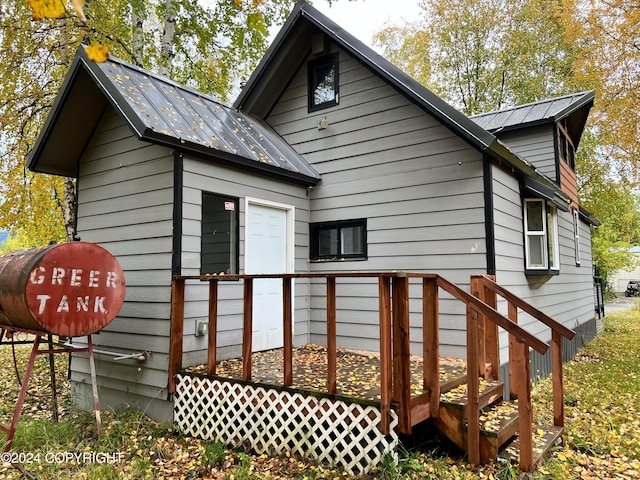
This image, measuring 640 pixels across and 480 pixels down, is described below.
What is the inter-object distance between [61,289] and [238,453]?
8.04ft

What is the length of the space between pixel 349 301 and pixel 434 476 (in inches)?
127

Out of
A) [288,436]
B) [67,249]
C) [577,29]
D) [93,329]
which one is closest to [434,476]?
[288,436]

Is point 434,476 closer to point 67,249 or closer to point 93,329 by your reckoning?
point 93,329

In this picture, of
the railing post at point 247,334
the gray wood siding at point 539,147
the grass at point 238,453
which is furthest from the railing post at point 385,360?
the gray wood siding at point 539,147

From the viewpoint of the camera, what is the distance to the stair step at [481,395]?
3.81m

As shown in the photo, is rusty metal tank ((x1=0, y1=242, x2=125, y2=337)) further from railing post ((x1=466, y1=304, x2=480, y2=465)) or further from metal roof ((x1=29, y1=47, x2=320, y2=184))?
railing post ((x1=466, y1=304, x2=480, y2=465))

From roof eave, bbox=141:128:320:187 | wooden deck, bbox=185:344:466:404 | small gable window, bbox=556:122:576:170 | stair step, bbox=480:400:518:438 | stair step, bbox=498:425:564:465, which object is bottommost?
stair step, bbox=498:425:564:465

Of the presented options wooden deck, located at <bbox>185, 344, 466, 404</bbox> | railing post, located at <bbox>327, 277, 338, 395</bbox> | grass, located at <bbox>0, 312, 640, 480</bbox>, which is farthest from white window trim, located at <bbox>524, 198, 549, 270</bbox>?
railing post, located at <bbox>327, 277, 338, 395</bbox>

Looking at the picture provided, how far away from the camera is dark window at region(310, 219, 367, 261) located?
657cm

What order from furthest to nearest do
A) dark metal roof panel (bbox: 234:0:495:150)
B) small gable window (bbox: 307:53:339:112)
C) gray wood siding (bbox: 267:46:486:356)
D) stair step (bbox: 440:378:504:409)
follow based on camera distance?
1. small gable window (bbox: 307:53:339:112)
2. gray wood siding (bbox: 267:46:486:356)
3. dark metal roof panel (bbox: 234:0:495:150)
4. stair step (bbox: 440:378:504:409)

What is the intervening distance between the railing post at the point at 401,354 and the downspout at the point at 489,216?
215cm

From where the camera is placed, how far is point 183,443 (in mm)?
4516

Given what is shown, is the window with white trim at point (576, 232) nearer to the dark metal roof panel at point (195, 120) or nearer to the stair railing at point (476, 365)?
the dark metal roof panel at point (195, 120)

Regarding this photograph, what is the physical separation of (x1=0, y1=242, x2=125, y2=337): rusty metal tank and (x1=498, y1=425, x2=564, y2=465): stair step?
4.27 meters
